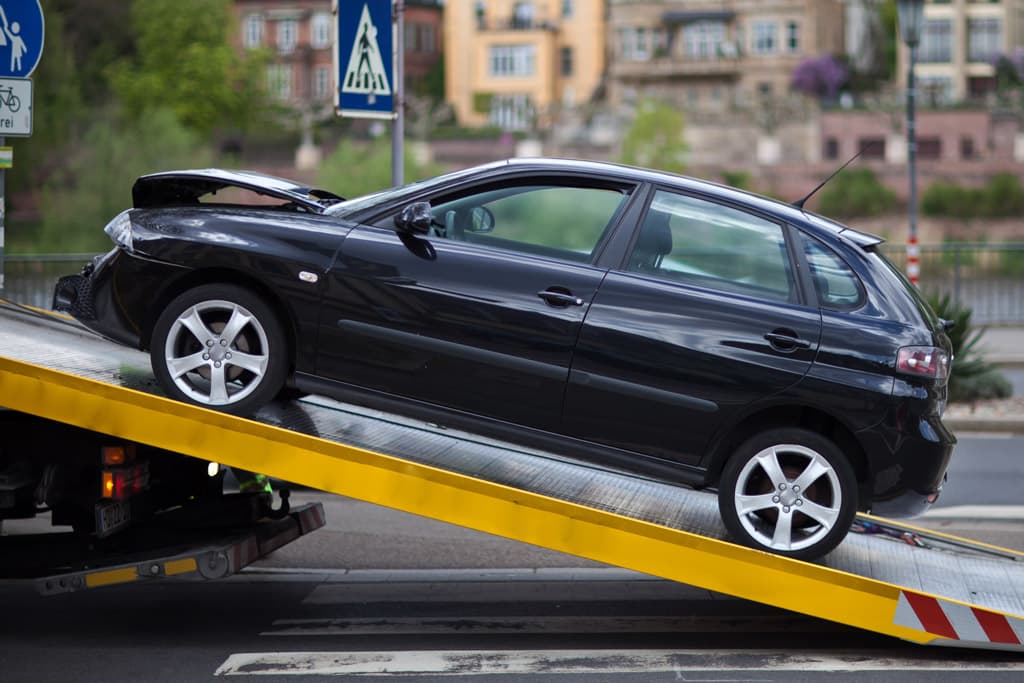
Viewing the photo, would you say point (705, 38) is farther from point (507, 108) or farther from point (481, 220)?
point (481, 220)

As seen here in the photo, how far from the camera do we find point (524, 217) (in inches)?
263

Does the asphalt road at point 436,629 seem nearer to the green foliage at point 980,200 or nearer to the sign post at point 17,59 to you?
the sign post at point 17,59

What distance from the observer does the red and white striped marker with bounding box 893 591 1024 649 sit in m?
6.04

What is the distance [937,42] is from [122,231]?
305 feet

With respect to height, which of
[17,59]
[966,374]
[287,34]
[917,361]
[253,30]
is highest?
[253,30]

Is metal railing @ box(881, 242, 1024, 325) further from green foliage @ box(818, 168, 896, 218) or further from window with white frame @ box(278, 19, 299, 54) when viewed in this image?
window with white frame @ box(278, 19, 299, 54)

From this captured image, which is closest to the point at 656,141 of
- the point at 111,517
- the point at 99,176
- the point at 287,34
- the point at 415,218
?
the point at 99,176

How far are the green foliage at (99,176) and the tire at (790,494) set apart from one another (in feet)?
143

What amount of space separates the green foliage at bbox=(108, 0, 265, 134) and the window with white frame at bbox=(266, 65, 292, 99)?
559cm

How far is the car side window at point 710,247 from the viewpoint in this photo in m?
6.45

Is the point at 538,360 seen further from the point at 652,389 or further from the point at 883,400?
the point at 883,400


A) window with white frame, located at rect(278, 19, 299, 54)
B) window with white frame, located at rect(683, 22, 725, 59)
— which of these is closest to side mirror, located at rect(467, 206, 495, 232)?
window with white frame, located at rect(683, 22, 725, 59)

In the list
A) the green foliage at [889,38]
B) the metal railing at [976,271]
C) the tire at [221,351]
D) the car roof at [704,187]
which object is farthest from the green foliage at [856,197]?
the tire at [221,351]

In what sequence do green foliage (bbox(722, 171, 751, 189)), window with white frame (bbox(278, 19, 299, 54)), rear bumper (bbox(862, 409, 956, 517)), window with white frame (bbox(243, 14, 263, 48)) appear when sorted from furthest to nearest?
window with white frame (bbox(243, 14, 263, 48))
window with white frame (bbox(278, 19, 299, 54))
green foliage (bbox(722, 171, 751, 189))
rear bumper (bbox(862, 409, 956, 517))
